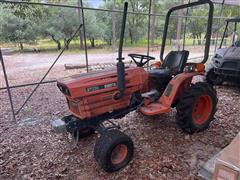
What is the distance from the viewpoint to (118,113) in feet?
8.54

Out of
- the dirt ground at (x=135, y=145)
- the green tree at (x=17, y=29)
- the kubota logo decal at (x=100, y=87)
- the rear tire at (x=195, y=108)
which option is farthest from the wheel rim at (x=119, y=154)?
the green tree at (x=17, y=29)

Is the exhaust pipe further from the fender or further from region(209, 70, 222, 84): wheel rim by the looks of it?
region(209, 70, 222, 84): wheel rim

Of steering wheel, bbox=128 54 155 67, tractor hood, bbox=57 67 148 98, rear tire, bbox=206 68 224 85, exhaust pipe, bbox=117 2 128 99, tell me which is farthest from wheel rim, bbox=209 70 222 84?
exhaust pipe, bbox=117 2 128 99

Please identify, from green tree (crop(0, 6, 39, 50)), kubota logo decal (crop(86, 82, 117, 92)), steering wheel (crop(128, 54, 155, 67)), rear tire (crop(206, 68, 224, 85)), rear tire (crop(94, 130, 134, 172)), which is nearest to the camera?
rear tire (crop(94, 130, 134, 172))

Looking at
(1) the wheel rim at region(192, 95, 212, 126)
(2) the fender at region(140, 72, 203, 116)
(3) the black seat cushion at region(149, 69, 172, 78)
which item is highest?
(3) the black seat cushion at region(149, 69, 172, 78)

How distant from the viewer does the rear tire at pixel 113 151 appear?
81.9 inches

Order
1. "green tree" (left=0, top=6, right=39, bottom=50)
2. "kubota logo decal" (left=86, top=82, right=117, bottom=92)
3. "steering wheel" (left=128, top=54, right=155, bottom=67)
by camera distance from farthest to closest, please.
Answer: "green tree" (left=0, top=6, right=39, bottom=50), "steering wheel" (left=128, top=54, right=155, bottom=67), "kubota logo decal" (left=86, top=82, right=117, bottom=92)

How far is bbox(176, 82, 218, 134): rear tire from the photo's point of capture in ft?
8.78

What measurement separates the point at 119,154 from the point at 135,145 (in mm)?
461

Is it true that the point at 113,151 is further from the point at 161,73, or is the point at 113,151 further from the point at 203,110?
the point at 203,110

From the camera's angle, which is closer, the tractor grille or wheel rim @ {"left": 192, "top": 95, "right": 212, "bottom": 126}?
the tractor grille

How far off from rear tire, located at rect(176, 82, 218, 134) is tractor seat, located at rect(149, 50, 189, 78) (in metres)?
0.35

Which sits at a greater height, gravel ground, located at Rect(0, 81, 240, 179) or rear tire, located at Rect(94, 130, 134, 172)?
rear tire, located at Rect(94, 130, 134, 172)

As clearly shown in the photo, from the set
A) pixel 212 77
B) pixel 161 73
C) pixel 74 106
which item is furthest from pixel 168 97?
pixel 212 77
